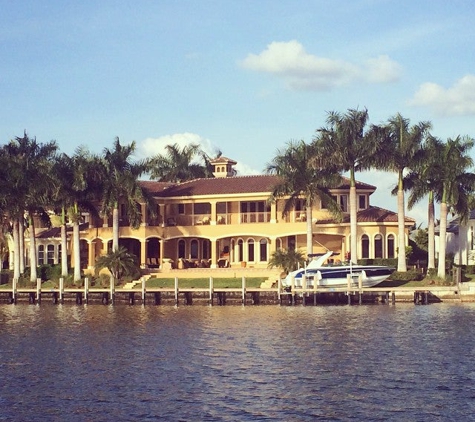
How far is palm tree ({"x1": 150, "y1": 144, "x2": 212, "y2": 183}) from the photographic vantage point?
4247 inches

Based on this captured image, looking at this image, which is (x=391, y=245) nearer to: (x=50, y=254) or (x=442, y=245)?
(x=442, y=245)

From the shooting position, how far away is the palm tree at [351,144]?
248 ft

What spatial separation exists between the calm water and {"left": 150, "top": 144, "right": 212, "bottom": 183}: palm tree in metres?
44.2

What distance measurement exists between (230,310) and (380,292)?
1095 centimetres

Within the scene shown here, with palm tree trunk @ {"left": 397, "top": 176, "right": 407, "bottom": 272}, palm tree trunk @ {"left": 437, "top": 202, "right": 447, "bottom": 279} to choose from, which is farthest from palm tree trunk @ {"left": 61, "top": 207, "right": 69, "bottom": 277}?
palm tree trunk @ {"left": 437, "top": 202, "right": 447, "bottom": 279}

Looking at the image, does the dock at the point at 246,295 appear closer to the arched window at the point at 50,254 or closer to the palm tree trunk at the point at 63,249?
the palm tree trunk at the point at 63,249

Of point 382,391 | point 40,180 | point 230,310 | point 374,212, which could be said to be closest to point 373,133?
point 374,212

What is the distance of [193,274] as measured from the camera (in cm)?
8231

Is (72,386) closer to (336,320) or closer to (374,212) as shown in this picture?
(336,320)

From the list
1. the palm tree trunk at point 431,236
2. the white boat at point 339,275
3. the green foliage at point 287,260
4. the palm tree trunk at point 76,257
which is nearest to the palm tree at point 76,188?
the palm tree trunk at point 76,257

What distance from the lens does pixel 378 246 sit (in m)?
82.7

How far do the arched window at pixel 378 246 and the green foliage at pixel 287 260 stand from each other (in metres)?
8.32

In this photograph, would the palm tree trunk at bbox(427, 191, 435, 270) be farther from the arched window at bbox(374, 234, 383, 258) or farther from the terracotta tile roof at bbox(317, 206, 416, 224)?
the arched window at bbox(374, 234, 383, 258)

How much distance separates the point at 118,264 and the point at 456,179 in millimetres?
27829
